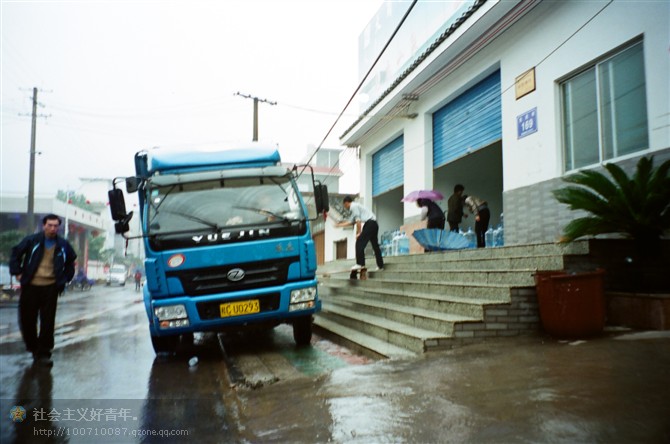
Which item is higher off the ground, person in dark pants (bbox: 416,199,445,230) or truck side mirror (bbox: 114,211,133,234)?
person in dark pants (bbox: 416,199,445,230)

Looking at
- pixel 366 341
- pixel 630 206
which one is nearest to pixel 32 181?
pixel 366 341

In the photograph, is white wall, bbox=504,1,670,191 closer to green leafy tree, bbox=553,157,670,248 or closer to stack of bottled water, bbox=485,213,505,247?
green leafy tree, bbox=553,157,670,248

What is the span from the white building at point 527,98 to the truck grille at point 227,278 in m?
4.81

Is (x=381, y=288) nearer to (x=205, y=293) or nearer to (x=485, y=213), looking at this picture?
(x=485, y=213)

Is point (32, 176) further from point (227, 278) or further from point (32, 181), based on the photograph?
point (227, 278)

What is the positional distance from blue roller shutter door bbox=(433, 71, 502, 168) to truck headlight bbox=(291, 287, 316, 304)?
6.18 m

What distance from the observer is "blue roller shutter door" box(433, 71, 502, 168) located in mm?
9758

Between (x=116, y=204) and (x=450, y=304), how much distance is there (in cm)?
464

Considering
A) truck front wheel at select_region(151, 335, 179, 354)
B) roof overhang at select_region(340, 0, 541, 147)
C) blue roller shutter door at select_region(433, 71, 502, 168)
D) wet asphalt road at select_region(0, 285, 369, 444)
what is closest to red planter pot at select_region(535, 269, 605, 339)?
wet asphalt road at select_region(0, 285, 369, 444)

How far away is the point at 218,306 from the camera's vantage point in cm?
527

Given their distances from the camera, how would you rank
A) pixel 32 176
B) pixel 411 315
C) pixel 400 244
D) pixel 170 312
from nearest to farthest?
pixel 170 312, pixel 411 315, pixel 400 244, pixel 32 176

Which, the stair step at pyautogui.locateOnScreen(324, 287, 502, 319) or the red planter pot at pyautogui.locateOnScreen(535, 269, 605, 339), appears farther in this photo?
the stair step at pyautogui.locateOnScreen(324, 287, 502, 319)

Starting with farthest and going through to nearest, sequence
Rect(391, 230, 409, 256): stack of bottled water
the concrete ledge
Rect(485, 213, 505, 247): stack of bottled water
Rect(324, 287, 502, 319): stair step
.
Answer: Rect(391, 230, 409, 256): stack of bottled water → Rect(485, 213, 505, 247): stack of bottled water → Rect(324, 287, 502, 319): stair step → the concrete ledge

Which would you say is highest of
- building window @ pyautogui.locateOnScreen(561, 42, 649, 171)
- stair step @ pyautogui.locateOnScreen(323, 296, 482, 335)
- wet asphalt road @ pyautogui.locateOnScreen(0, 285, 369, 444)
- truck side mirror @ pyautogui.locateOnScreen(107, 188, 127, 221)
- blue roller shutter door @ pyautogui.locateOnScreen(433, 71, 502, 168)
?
blue roller shutter door @ pyautogui.locateOnScreen(433, 71, 502, 168)
